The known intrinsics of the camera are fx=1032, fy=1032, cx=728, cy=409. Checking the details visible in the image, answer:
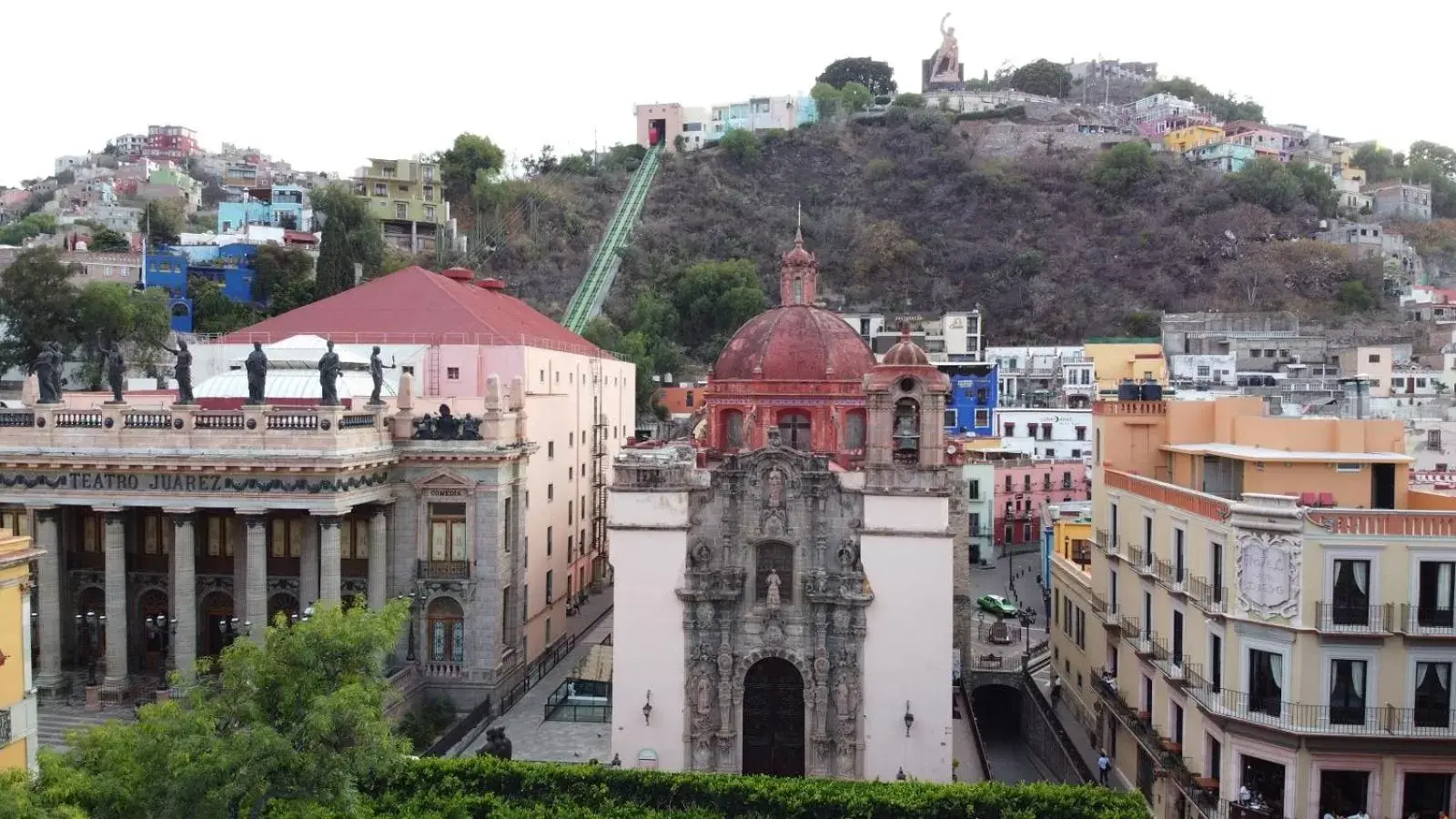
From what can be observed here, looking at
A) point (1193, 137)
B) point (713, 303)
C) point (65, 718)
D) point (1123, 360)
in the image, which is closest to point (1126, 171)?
point (1193, 137)

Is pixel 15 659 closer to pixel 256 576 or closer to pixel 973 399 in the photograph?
pixel 256 576

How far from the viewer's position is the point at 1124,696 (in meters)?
31.3

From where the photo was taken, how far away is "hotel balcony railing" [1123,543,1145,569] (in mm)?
30391

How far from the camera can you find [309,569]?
111 feet

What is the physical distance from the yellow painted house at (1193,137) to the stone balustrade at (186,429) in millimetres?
135838

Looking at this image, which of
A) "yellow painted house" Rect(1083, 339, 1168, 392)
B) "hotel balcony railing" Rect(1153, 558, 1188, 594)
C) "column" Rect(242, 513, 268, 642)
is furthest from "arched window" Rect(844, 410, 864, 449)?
"yellow painted house" Rect(1083, 339, 1168, 392)

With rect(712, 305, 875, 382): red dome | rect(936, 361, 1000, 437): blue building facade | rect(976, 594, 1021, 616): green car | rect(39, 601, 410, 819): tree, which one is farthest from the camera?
rect(936, 361, 1000, 437): blue building facade

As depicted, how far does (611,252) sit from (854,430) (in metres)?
84.4

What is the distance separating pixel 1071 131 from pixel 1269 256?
4302 centimetres

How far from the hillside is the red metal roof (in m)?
54.4

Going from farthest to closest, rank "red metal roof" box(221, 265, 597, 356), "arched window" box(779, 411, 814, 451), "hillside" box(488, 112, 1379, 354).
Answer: "hillside" box(488, 112, 1379, 354) → "red metal roof" box(221, 265, 597, 356) → "arched window" box(779, 411, 814, 451)

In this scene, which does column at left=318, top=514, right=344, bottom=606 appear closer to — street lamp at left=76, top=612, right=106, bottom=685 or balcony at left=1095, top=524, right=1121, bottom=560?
street lamp at left=76, top=612, right=106, bottom=685

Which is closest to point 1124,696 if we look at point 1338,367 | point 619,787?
point 619,787

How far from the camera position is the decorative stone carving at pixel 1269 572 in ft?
75.4
